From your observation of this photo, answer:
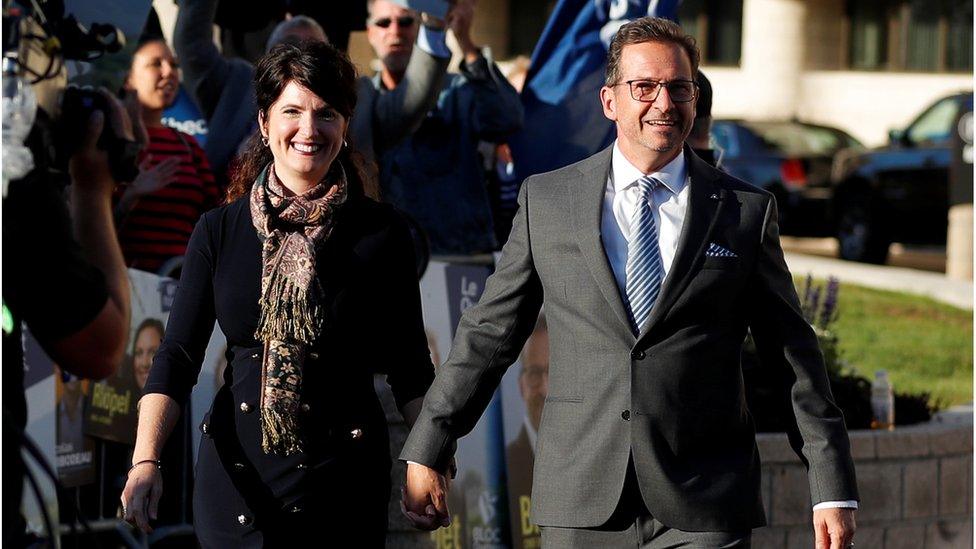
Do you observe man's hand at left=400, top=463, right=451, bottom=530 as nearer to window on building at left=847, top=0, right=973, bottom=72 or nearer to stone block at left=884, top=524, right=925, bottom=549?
stone block at left=884, top=524, right=925, bottom=549

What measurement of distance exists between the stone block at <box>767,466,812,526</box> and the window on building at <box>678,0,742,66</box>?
26236 mm

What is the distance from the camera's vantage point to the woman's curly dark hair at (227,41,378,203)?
14.1 ft

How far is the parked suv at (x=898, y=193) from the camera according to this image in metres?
18.3

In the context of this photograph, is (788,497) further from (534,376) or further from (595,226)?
(595,226)

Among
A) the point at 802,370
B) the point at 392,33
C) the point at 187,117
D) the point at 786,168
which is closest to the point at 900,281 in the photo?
the point at 786,168

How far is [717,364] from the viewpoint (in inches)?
162

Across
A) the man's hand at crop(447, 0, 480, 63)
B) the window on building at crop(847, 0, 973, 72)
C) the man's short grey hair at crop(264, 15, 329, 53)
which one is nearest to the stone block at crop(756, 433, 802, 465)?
the man's hand at crop(447, 0, 480, 63)

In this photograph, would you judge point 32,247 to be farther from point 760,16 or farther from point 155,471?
point 760,16

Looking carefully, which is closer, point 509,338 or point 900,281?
point 509,338

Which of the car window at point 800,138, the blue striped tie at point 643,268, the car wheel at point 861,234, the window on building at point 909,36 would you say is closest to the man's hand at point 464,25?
the blue striped tie at point 643,268

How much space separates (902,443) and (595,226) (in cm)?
383

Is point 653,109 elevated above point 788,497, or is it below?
above

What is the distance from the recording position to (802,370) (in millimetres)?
4199

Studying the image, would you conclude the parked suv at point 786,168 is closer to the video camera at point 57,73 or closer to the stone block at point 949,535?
the stone block at point 949,535
